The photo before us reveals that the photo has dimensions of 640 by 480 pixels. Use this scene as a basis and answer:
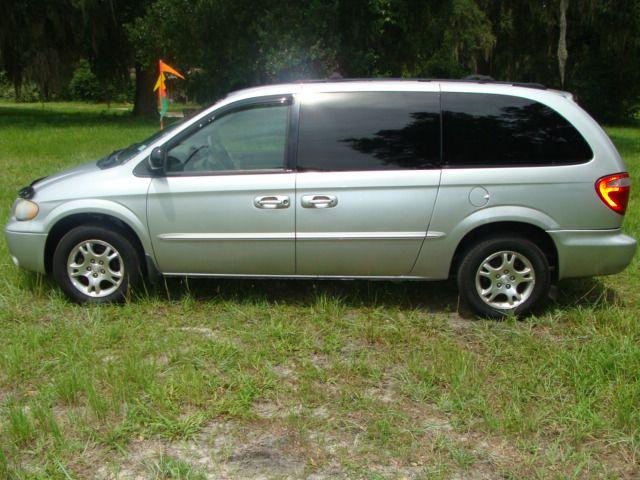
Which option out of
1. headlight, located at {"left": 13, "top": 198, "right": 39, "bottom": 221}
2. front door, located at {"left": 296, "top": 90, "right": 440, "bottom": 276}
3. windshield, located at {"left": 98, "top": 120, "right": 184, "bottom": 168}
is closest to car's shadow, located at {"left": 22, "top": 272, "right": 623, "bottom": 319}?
front door, located at {"left": 296, "top": 90, "right": 440, "bottom": 276}

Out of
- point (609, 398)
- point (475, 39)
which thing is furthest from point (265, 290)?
point (475, 39)

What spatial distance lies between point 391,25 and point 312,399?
67.8 feet

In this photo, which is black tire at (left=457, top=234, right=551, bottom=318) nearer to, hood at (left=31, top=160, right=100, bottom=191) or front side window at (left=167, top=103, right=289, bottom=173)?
front side window at (left=167, top=103, right=289, bottom=173)

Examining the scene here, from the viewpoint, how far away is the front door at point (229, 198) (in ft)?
16.6

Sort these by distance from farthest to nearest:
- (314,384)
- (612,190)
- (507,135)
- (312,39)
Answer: (312,39) → (507,135) → (612,190) → (314,384)

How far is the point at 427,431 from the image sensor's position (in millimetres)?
3547

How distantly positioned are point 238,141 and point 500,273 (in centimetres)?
218

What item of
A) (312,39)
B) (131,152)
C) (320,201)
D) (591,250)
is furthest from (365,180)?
(312,39)

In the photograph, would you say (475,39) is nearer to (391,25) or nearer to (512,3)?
(512,3)

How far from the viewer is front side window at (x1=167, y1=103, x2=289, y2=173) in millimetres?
5184

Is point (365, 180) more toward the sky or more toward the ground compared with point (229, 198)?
more toward the sky

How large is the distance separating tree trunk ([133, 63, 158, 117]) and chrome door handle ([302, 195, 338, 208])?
28.4 meters

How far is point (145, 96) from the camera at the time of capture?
32.8m

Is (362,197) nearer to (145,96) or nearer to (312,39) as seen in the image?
(312,39)
